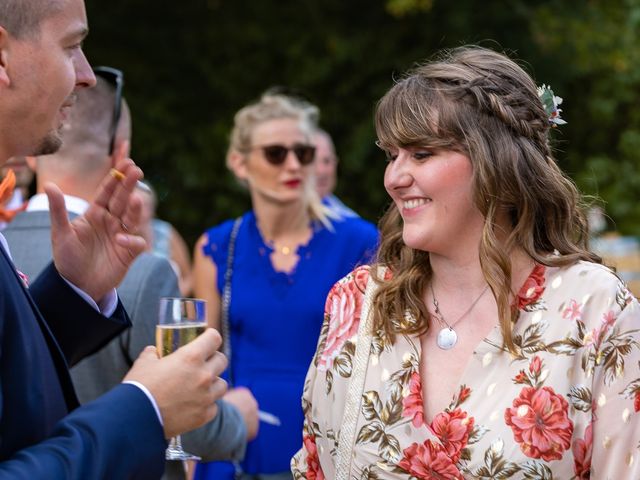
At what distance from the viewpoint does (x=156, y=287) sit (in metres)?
3.25

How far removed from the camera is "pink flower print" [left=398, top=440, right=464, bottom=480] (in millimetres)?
2488

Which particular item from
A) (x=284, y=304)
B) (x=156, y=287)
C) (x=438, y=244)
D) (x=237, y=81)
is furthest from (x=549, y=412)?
(x=237, y=81)

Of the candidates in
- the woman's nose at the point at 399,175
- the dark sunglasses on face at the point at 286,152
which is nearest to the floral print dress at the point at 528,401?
the woman's nose at the point at 399,175

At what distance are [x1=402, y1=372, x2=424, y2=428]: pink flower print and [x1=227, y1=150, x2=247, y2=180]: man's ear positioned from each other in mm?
2884

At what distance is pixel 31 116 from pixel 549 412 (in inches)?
57.3

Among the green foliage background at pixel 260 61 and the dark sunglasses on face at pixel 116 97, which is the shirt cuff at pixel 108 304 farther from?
the green foliage background at pixel 260 61

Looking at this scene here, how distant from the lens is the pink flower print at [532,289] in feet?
8.71

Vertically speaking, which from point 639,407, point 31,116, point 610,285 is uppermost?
point 31,116

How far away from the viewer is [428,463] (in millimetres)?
2520

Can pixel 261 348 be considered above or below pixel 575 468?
below

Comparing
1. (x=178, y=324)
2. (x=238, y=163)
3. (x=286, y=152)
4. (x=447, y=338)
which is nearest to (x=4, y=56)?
(x=178, y=324)

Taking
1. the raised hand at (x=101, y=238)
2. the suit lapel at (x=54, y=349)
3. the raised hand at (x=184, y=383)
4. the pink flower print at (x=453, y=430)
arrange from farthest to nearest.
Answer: the pink flower print at (x=453, y=430) < the raised hand at (x=101, y=238) < the suit lapel at (x=54, y=349) < the raised hand at (x=184, y=383)

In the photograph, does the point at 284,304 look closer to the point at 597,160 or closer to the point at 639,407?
the point at 639,407

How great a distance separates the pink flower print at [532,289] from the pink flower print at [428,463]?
47 centimetres
